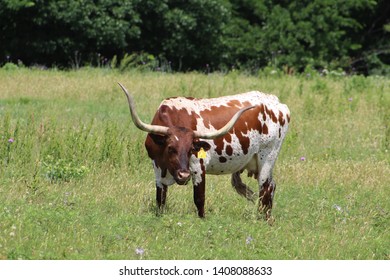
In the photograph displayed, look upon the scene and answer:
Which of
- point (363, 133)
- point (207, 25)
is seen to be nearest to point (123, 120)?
point (363, 133)

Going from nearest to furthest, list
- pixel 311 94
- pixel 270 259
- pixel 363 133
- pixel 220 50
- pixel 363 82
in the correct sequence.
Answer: pixel 270 259 < pixel 363 133 < pixel 311 94 < pixel 363 82 < pixel 220 50

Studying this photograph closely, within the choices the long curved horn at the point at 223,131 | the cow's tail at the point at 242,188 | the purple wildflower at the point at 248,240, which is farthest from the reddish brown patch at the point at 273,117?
the purple wildflower at the point at 248,240

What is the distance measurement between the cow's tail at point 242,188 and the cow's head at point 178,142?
1.20 m

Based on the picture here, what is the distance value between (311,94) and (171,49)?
10.9m

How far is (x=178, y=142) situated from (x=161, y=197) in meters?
0.78

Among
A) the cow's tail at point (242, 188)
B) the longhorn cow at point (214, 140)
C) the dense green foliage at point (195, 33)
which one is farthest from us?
the dense green foliage at point (195, 33)

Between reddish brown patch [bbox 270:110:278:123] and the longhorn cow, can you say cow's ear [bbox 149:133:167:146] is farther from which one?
reddish brown patch [bbox 270:110:278:123]

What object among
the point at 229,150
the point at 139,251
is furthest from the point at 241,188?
the point at 139,251

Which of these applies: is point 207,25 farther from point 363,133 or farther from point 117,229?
point 117,229

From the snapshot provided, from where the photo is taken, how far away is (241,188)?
9.90 metres

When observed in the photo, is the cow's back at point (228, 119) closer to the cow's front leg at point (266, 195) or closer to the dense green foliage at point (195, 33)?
the cow's front leg at point (266, 195)

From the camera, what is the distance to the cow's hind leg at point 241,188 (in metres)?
9.80

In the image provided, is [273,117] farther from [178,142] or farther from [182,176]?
[182,176]

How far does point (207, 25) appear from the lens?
91.2ft
